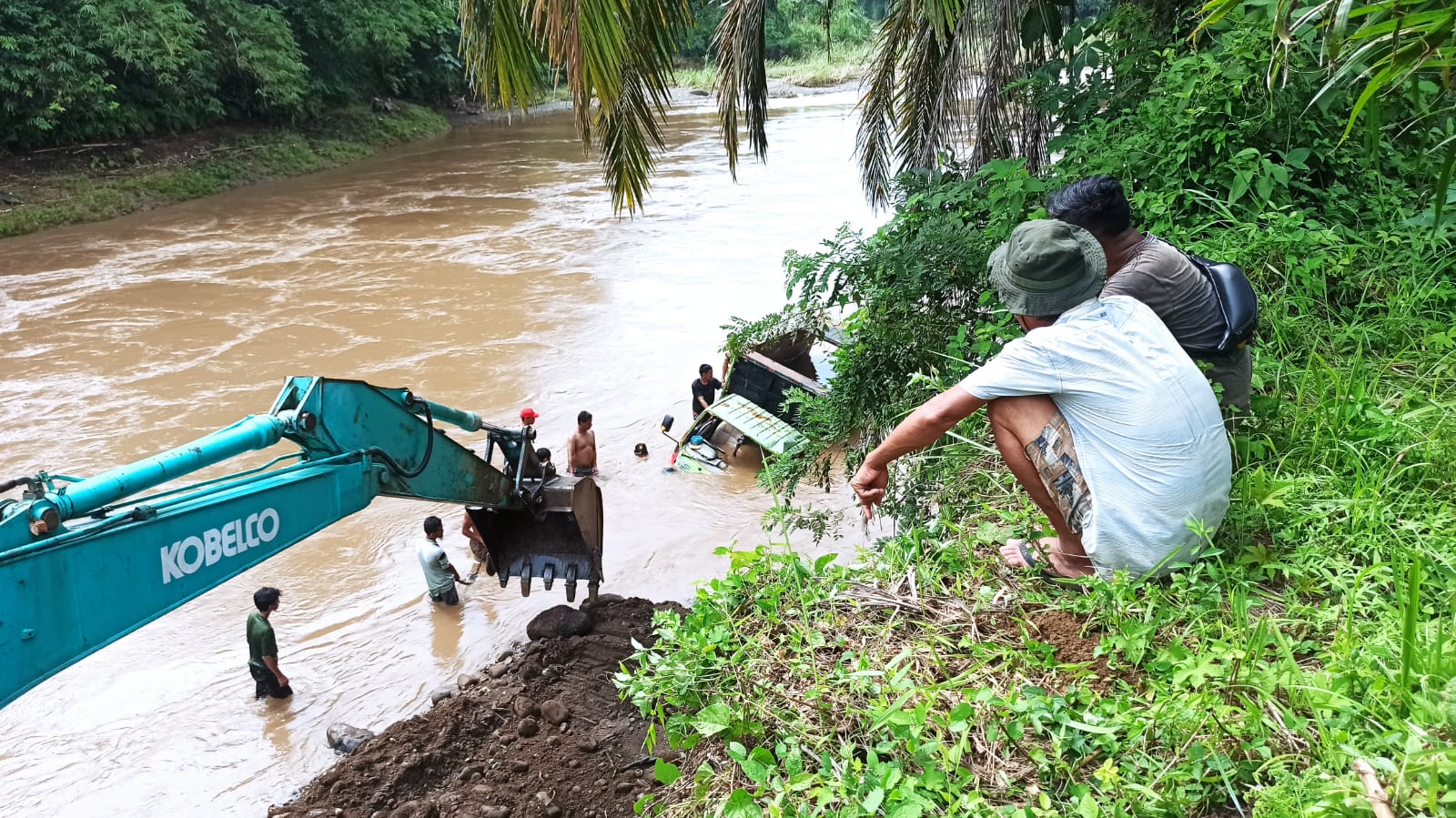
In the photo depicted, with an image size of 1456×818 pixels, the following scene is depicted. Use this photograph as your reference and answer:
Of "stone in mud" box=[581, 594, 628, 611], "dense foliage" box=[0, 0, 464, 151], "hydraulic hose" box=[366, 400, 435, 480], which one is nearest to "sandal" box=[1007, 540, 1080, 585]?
"hydraulic hose" box=[366, 400, 435, 480]

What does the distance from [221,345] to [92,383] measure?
1672mm

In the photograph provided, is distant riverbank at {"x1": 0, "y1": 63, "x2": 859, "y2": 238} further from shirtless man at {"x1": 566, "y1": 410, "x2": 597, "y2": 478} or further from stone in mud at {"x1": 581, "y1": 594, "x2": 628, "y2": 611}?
stone in mud at {"x1": 581, "y1": 594, "x2": 628, "y2": 611}

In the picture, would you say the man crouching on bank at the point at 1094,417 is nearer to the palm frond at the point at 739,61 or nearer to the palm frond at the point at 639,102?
the palm frond at the point at 639,102

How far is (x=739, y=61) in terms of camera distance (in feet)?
23.5

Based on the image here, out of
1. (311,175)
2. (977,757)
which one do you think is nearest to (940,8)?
(977,757)

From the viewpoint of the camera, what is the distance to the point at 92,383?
39.7 ft

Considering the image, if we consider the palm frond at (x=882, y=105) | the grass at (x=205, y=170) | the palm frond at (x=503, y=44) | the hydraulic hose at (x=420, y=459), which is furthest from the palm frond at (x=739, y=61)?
the grass at (x=205, y=170)

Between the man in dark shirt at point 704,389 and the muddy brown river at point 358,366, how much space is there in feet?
2.21

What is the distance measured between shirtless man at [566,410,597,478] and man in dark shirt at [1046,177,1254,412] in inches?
224

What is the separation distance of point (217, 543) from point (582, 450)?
540cm

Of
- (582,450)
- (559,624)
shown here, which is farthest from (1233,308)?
(582,450)

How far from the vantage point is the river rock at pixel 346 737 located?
5.41 m

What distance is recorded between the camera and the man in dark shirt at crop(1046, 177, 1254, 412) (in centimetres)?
336

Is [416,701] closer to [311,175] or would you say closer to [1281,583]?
[1281,583]
